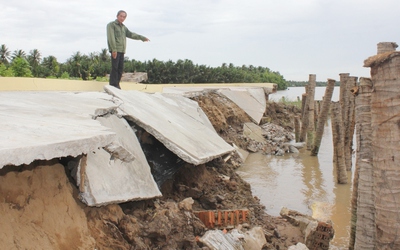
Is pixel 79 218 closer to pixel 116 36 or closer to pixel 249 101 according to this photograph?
pixel 116 36

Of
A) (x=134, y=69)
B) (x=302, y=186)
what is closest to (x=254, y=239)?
(x=302, y=186)

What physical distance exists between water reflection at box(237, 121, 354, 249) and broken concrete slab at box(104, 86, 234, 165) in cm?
156

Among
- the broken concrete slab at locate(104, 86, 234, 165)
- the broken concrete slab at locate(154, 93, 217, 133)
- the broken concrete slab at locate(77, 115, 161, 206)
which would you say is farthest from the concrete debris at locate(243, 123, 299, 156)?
the broken concrete slab at locate(77, 115, 161, 206)

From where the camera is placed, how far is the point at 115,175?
3.70 metres

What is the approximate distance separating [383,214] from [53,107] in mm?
3030

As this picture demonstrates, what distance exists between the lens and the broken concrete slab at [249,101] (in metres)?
14.3

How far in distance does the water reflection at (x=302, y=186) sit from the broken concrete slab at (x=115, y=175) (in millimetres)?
2932

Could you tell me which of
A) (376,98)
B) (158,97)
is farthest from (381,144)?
(158,97)

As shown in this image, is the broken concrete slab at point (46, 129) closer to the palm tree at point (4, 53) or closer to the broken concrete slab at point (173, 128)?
the broken concrete slab at point (173, 128)

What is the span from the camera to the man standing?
24.4 feet

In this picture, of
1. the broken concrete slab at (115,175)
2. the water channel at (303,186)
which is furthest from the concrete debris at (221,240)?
the water channel at (303,186)

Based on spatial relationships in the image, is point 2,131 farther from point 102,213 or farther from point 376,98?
point 376,98

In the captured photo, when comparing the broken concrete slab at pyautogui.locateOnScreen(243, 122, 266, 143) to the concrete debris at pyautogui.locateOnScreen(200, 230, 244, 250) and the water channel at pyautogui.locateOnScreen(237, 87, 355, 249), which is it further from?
the concrete debris at pyautogui.locateOnScreen(200, 230, 244, 250)

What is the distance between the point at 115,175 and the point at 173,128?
6.53 ft
